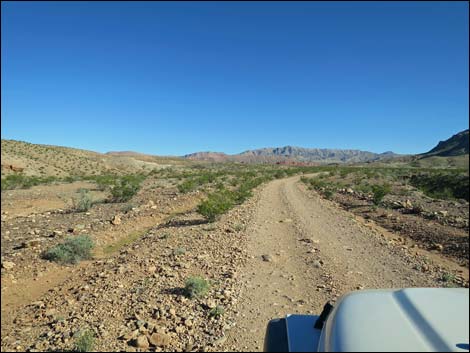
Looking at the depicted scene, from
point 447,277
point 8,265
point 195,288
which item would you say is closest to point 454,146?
point 447,277

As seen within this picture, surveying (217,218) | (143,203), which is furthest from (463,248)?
(143,203)

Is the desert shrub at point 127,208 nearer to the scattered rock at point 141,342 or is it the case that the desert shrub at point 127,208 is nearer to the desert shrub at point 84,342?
the desert shrub at point 84,342

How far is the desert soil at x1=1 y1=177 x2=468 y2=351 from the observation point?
210 inches

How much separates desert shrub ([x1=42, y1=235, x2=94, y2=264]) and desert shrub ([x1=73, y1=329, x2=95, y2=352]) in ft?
15.6

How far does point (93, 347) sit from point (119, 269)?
328 centimetres

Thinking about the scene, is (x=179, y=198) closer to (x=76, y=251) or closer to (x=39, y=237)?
(x=39, y=237)

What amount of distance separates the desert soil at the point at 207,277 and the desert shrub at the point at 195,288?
0.16 m

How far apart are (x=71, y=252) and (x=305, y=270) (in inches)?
250

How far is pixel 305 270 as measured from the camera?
8.13 meters

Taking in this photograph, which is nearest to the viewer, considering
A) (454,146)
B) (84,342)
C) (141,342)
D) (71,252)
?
(84,342)

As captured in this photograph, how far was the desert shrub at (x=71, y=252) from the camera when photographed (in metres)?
9.36

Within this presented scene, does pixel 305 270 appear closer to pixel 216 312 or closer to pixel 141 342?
pixel 216 312

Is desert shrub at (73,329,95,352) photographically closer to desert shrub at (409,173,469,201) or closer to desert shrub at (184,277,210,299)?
desert shrub at (184,277,210,299)

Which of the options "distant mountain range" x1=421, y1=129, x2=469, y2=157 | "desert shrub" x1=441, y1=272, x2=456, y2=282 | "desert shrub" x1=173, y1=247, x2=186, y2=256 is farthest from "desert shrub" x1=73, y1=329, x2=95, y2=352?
"distant mountain range" x1=421, y1=129, x2=469, y2=157
